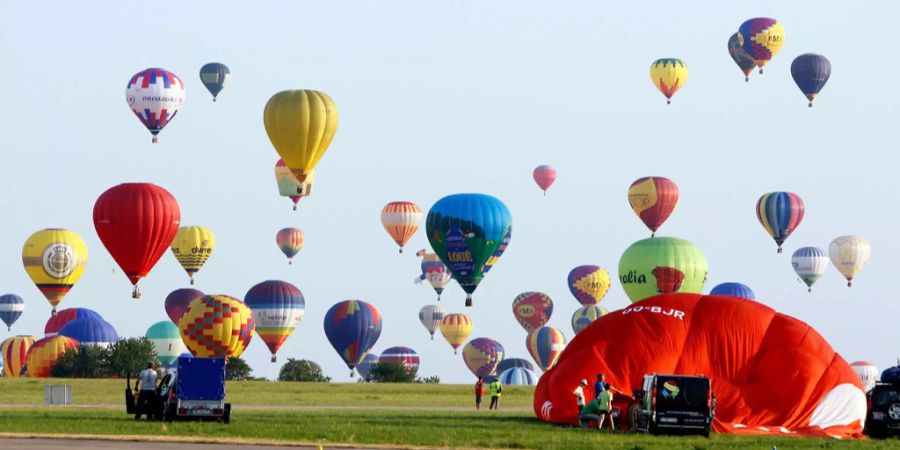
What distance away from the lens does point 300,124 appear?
100438mm

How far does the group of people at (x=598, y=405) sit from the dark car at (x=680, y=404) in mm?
2624

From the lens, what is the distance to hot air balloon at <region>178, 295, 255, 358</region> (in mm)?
109688

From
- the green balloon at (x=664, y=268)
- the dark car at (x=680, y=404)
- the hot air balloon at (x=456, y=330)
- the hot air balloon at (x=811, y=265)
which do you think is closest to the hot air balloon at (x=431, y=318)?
the hot air balloon at (x=456, y=330)

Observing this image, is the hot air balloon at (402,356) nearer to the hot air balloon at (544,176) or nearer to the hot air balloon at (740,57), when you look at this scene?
the hot air balloon at (544,176)

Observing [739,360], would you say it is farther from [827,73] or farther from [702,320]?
[827,73]

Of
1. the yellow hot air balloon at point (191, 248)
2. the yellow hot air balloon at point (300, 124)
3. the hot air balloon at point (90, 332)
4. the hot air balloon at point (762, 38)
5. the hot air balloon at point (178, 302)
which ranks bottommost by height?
the hot air balloon at point (90, 332)

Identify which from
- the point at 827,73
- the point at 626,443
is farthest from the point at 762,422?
the point at 827,73

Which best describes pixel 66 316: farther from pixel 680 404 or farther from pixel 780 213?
pixel 680 404

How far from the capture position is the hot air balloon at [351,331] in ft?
460

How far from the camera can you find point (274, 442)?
45469 mm

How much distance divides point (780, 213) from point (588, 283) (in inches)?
1158

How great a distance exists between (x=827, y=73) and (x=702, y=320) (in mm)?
79699

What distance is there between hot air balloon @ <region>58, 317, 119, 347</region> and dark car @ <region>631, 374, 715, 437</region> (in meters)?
94.2

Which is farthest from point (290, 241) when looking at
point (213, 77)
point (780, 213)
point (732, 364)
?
point (732, 364)
